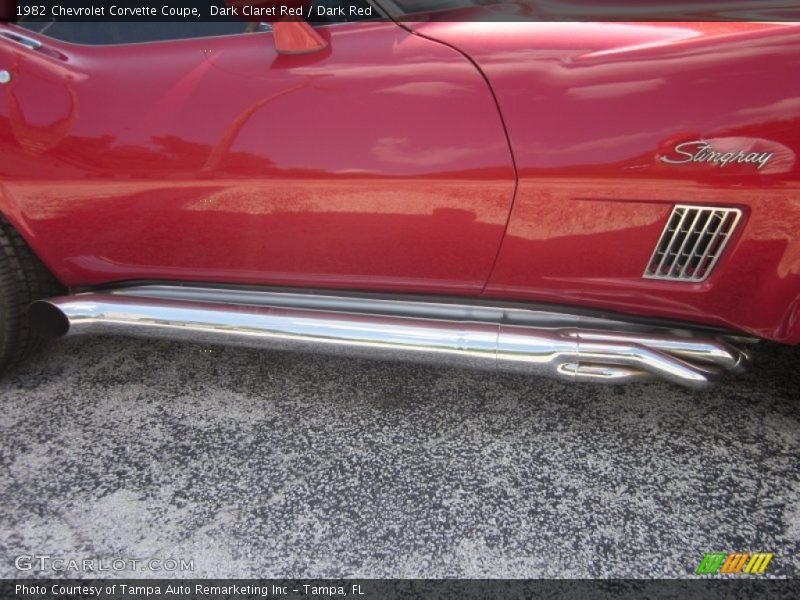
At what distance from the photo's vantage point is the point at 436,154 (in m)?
1.49

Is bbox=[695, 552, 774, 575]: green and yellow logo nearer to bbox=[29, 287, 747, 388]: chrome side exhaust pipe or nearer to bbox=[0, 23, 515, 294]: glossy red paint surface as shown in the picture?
bbox=[29, 287, 747, 388]: chrome side exhaust pipe

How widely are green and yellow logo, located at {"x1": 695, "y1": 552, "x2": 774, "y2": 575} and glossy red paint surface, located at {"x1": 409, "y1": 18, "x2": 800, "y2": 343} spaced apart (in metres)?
0.56

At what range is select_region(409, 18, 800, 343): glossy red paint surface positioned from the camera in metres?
1.35

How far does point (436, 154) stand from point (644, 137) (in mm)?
486

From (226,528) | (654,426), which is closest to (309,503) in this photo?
(226,528)

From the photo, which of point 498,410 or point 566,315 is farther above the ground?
point 566,315

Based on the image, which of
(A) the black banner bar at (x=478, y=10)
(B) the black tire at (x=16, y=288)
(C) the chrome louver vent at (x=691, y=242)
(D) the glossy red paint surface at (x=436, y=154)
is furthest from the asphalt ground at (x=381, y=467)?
(A) the black banner bar at (x=478, y=10)

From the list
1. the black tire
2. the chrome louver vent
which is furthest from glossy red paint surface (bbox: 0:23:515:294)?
the chrome louver vent

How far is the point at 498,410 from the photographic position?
1990 millimetres

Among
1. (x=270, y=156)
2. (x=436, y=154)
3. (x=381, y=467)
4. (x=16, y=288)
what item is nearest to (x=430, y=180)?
(x=436, y=154)

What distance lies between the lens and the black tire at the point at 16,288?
185 cm

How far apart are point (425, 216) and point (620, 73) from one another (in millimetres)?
564

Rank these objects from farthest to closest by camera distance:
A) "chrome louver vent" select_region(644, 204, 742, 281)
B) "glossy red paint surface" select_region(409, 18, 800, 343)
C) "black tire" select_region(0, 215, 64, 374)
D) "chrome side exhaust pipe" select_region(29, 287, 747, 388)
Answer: "black tire" select_region(0, 215, 64, 374), "chrome side exhaust pipe" select_region(29, 287, 747, 388), "chrome louver vent" select_region(644, 204, 742, 281), "glossy red paint surface" select_region(409, 18, 800, 343)

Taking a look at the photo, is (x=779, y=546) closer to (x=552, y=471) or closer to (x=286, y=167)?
(x=552, y=471)
